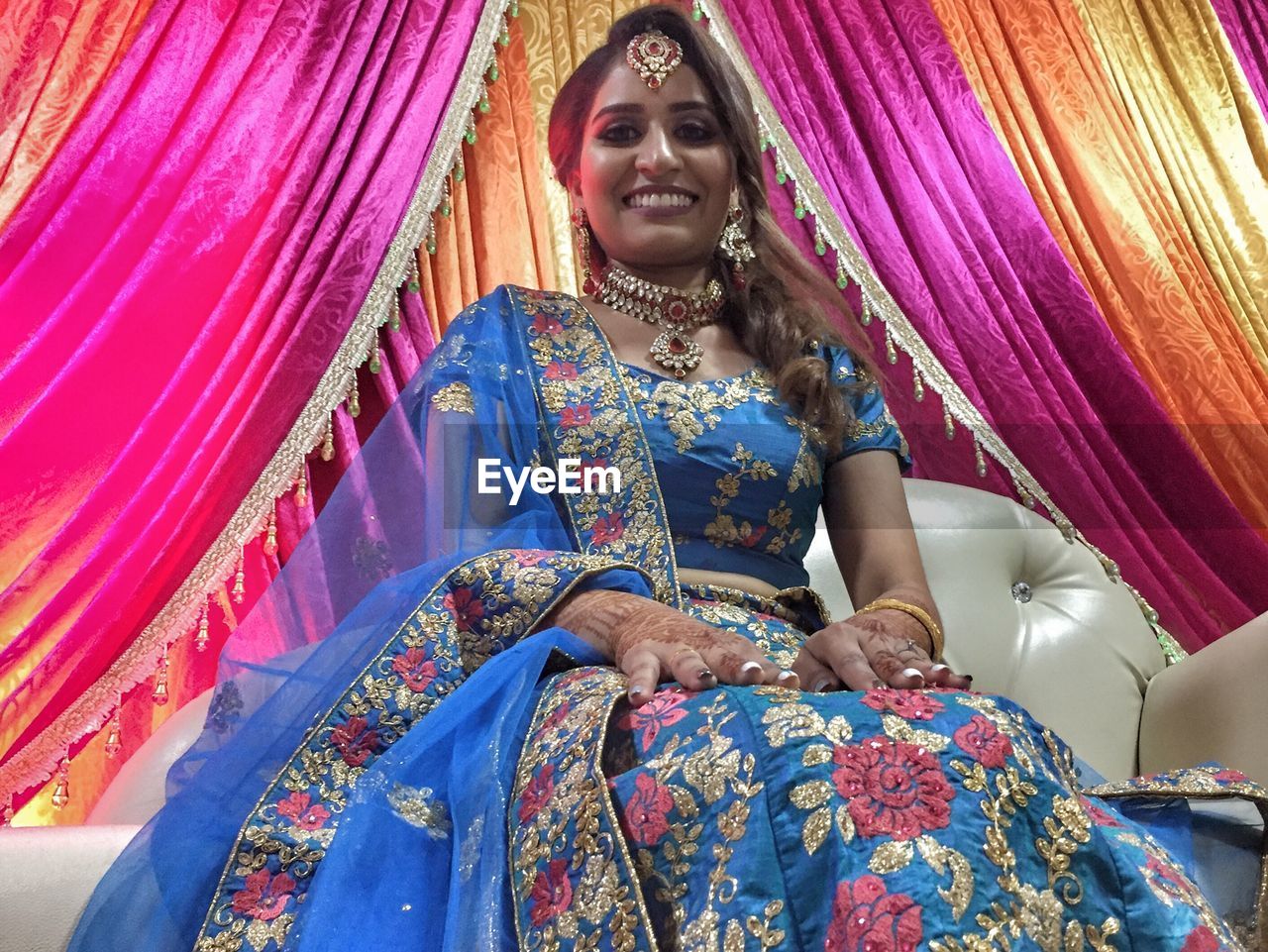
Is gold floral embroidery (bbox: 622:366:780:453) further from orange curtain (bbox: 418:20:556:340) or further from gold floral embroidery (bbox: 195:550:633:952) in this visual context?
orange curtain (bbox: 418:20:556:340)

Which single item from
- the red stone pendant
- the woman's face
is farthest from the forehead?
the red stone pendant

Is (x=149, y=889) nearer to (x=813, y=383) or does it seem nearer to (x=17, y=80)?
(x=813, y=383)

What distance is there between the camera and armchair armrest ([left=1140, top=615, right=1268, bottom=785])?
1.13 metres

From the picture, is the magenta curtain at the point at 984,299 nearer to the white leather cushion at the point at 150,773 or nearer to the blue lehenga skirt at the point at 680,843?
the blue lehenga skirt at the point at 680,843

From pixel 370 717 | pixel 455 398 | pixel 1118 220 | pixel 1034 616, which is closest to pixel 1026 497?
pixel 1034 616

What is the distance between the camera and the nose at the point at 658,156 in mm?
1374

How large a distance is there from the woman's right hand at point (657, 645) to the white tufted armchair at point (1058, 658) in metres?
0.39

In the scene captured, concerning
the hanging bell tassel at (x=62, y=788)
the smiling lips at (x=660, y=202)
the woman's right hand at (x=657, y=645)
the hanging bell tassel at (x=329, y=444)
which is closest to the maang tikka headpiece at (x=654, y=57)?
the smiling lips at (x=660, y=202)

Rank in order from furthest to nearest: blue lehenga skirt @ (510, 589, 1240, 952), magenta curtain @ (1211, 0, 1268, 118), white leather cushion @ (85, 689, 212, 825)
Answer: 1. magenta curtain @ (1211, 0, 1268, 118)
2. white leather cushion @ (85, 689, 212, 825)
3. blue lehenga skirt @ (510, 589, 1240, 952)

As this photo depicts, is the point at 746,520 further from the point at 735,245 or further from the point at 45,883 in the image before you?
the point at 45,883

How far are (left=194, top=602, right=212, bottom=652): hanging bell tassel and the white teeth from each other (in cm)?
61

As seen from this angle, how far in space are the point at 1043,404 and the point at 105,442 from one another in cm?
109

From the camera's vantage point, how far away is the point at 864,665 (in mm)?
888

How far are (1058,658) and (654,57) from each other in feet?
2.51
